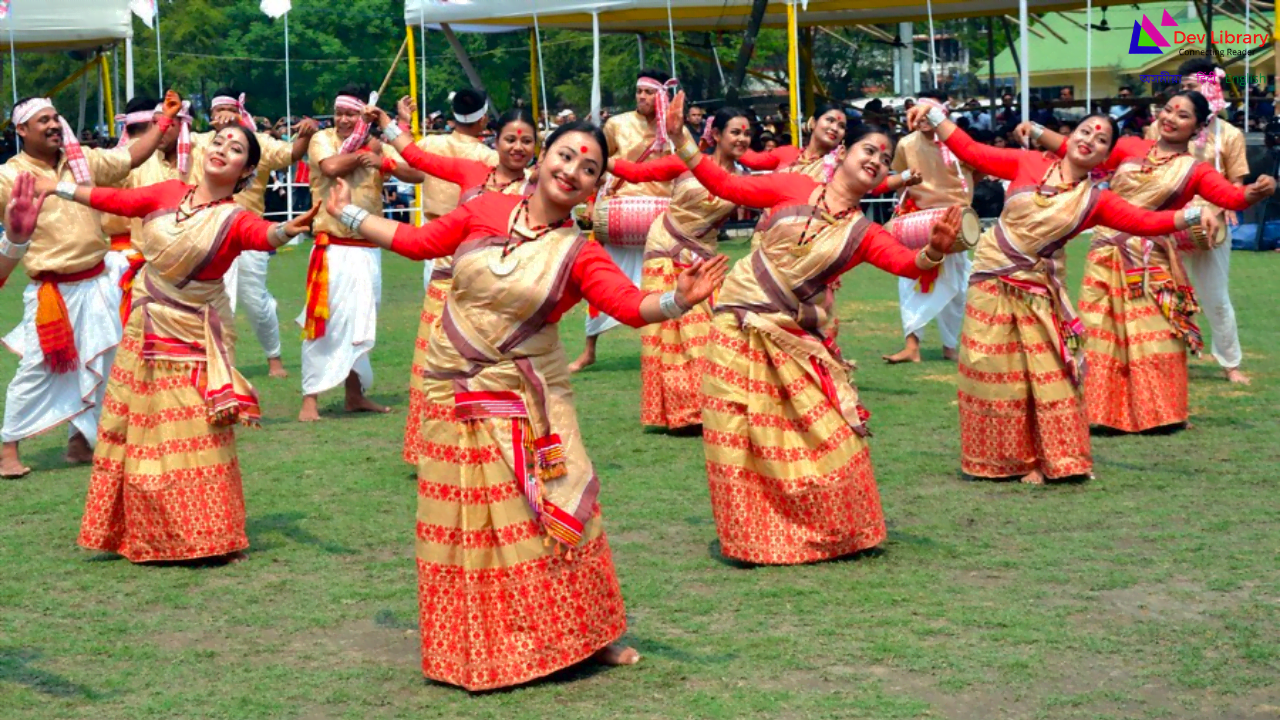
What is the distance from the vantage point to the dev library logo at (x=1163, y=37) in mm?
26938

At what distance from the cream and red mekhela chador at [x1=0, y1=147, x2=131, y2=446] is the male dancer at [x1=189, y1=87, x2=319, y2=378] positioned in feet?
2.88

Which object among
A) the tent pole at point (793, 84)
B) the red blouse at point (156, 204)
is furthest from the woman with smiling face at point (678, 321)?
the tent pole at point (793, 84)

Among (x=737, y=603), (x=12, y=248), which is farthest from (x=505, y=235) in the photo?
(x=737, y=603)

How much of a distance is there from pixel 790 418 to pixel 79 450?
4547mm

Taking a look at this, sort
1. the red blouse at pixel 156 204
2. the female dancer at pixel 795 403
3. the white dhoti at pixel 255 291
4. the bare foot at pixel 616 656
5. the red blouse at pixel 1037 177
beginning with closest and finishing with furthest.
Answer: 1. the bare foot at pixel 616 656
2. the female dancer at pixel 795 403
3. the red blouse at pixel 156 204
4. the red blouse at pixel 1037 177
5. the white dhoti at pixel 255 291

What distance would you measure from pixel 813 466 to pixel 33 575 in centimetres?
324

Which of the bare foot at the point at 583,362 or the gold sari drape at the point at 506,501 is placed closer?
the gold sari drape at the point at 506,501

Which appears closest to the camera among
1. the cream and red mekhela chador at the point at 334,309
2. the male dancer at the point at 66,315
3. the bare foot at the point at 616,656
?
the bare foot at the point at 616,656

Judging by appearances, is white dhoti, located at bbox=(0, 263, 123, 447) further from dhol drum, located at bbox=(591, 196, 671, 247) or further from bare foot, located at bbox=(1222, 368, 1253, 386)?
bare foot, located at bbox=(1222, 368, 1253, 386)

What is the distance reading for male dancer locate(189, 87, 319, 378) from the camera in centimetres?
966

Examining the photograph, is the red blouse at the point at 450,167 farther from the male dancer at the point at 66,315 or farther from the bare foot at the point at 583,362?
the bare foot at the point at 583,362

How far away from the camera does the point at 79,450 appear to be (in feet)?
30.2

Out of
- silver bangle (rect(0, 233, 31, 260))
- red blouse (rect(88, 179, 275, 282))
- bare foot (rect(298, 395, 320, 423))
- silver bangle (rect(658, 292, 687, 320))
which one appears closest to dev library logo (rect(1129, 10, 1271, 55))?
bare foot (rect(298, 395, 320, 423))

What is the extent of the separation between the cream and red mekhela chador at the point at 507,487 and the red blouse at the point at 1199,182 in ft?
12.5
